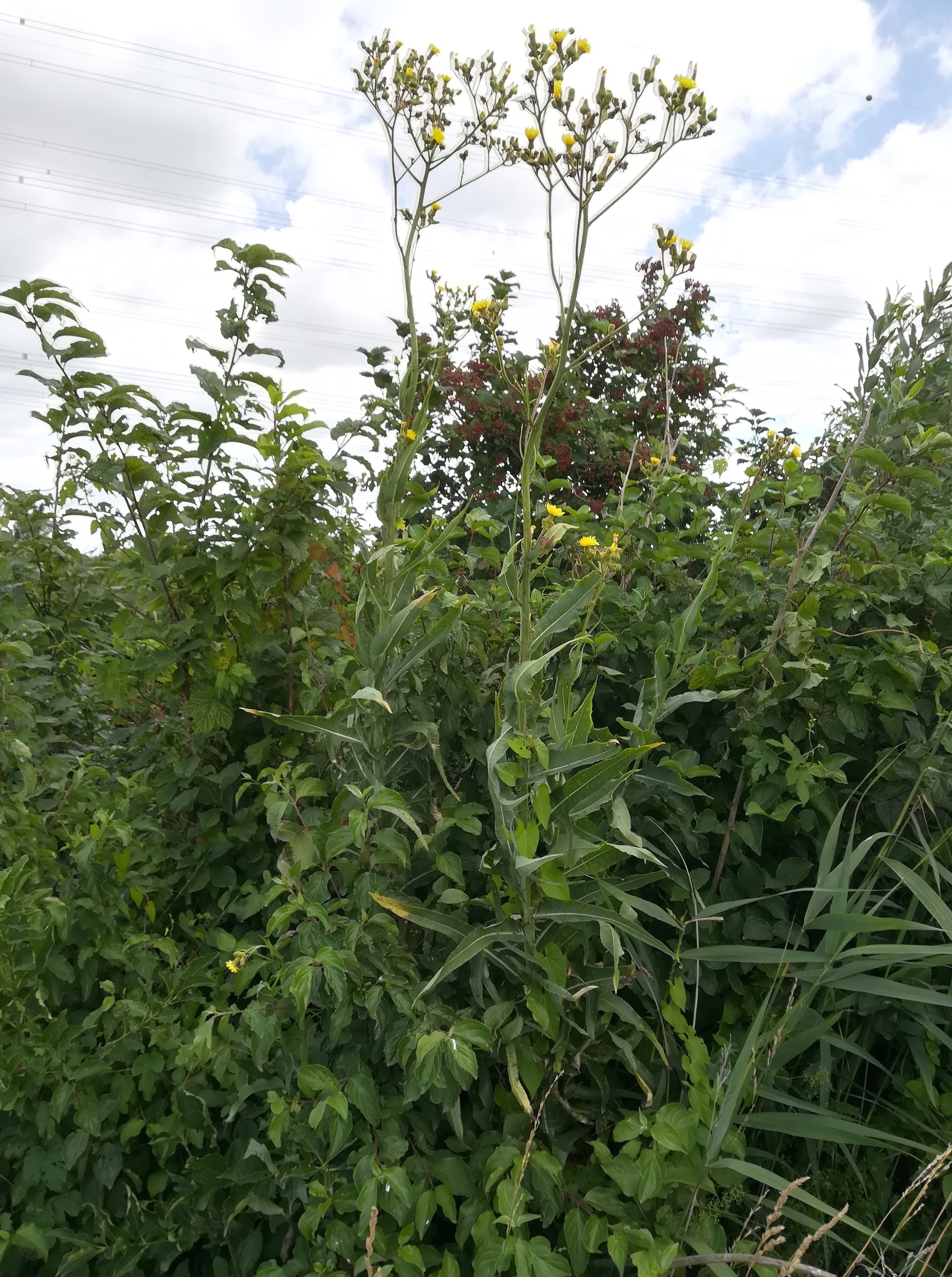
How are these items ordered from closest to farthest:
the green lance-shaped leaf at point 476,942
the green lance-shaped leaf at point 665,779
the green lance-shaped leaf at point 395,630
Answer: the green lance-shaped leaf at point 476,942
the green lance-shaped leaf at point 395,630
the green lance-shaped leaf at point 665,779

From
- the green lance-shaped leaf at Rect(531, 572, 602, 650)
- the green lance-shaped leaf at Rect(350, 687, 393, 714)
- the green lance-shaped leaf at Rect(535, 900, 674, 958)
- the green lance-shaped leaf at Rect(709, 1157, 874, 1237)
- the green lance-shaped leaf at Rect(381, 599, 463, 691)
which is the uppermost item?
the green lance-shaped leaf at Rect(531, 572, 602, 650)

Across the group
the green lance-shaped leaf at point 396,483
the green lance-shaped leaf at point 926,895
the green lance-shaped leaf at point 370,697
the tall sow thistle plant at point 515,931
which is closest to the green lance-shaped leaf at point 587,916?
the tall sow thistle plant at point 515,931

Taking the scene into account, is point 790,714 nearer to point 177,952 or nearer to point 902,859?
point 902,859

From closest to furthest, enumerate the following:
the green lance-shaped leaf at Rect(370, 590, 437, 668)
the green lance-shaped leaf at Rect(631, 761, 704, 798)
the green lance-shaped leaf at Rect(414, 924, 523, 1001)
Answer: the green lance-shaped leaf at Rect(414, 924, 523, 1001), the green lance-shaped leaf at Rect(370, 590, 437, 668), the green lance-shaped leaf at Rect(631, 761, 704, 798)

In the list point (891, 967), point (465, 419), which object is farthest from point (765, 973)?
point (465, 419)

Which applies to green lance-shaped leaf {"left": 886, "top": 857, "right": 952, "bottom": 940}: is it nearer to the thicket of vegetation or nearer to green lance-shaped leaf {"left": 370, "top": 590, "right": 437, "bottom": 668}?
the thicket of vegetation

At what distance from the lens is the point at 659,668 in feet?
6.01

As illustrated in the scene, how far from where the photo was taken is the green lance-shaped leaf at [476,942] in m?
1.53

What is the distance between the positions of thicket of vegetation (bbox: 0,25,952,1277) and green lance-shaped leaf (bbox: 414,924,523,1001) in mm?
13

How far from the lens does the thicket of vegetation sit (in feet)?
5.33

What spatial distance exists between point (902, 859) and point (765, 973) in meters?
0.47

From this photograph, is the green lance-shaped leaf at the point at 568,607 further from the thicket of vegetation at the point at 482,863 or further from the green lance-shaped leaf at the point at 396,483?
the green lance-shaped leaf at the point at 396,483

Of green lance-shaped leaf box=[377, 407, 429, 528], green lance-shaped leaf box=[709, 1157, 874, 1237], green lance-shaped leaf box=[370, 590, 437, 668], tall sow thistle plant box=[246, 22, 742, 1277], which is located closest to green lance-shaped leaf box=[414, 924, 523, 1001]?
tall sow thistle plant box=[246, 22, 742, 1277]

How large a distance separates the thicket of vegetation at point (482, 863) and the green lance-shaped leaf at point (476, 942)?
0.04ft
